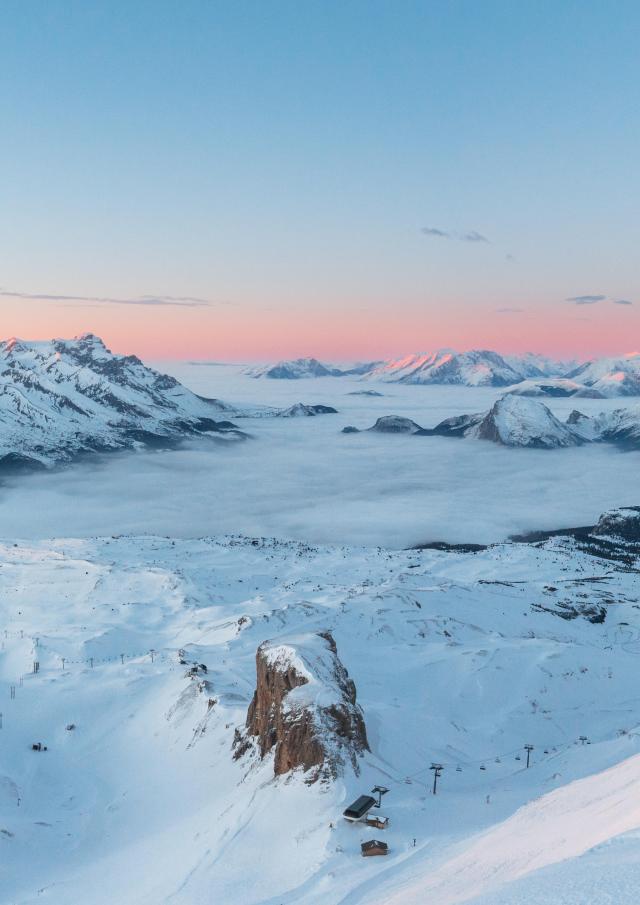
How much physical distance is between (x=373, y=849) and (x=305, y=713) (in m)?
11.6

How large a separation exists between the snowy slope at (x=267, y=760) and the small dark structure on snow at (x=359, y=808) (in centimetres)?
47

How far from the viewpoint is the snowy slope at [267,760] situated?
3153 cm

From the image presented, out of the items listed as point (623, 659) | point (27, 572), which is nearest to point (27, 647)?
point (27, 572)

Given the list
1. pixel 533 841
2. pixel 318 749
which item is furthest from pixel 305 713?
pixel 533 841

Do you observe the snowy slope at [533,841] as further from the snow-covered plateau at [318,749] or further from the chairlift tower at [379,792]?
the chairlift tower at [379,792]

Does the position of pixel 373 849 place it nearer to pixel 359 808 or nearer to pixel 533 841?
pixel 359 808

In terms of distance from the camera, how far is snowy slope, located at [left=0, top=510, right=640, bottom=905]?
103ft

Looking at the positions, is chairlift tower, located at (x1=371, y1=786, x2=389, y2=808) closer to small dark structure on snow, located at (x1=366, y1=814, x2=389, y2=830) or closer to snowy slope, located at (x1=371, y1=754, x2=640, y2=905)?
small dark structure on snow, located at (x1=366, y1=814, x2=389, y2=830)

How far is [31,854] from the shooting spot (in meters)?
43.0

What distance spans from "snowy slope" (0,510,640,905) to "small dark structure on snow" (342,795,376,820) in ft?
1.53

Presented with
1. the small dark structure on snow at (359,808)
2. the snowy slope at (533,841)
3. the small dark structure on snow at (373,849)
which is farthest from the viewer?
the small dark structure on snow at (359,808)

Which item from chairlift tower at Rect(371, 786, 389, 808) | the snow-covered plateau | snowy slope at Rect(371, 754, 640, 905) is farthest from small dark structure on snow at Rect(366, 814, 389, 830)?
snowy slope at Rect(371, 754, 640, 905)

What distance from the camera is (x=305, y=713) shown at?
135 feet

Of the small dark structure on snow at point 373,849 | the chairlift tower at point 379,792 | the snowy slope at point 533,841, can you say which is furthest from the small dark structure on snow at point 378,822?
the snowy slope at point 533,841
